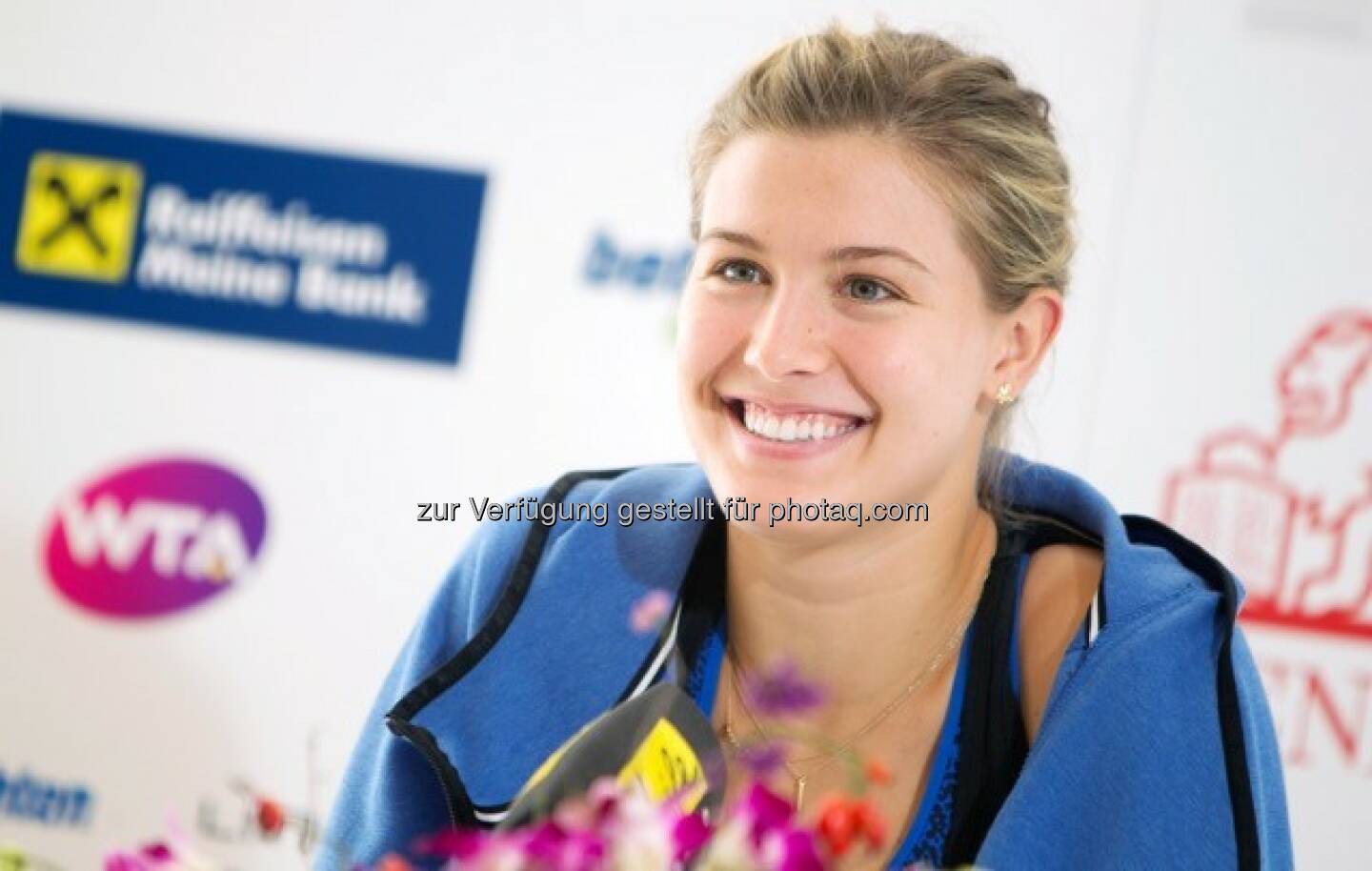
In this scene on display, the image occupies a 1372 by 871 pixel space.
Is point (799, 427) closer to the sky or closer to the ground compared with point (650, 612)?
closer to the sky

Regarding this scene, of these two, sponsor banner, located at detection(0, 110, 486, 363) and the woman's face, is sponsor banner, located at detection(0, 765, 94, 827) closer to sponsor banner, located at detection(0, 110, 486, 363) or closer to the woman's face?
sponsor banner, located at detection(0, 110, 486, 363)

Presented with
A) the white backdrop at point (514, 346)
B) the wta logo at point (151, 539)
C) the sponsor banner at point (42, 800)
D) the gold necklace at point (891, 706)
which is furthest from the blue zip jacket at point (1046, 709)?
the sponsor banner at point (42, 800)

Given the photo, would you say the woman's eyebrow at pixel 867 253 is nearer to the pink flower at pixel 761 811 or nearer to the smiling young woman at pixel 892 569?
the smiling young woman at pixel 892 569

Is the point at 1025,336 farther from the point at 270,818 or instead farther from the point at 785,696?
the point at 270,818

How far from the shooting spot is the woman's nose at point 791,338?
140 cm

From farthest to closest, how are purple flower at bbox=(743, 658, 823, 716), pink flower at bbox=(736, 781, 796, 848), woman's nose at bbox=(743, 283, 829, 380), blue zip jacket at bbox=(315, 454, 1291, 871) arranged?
1. woman's nose at bbox=(743, 283, 829, 380)
2. blue zip jacket at bbox=(315, 454, 1291, 871)
3. purple flower at bbox=(743, 658, 823, 716)
4. pink flower at bbox=(736, 781, 796, 848)

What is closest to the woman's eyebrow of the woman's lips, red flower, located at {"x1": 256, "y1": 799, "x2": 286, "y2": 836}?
the woman's lips

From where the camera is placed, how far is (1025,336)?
156 cm

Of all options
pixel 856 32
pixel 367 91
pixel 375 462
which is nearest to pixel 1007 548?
pixel 856 32

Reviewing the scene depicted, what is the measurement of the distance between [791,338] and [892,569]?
0.93ft

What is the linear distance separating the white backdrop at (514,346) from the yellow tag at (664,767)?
1.85 m

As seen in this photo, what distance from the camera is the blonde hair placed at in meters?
1.47

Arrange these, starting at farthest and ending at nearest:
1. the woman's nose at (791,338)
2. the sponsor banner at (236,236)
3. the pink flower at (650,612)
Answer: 1. the sponsor banner at (236,236)
2. the pink flower at (650,612)
3. the woman's nose at (791,338)

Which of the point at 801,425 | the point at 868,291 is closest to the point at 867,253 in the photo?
the point at 868,291
